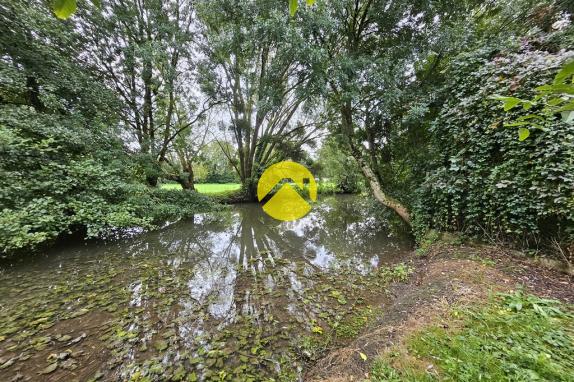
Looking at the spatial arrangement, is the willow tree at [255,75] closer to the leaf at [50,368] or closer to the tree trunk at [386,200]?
the tree trunk at [386,200]

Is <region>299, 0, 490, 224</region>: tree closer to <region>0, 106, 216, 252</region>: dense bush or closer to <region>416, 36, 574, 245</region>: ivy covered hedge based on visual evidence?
<region>416, 36, 574, 245</region>: ivy covered hedge

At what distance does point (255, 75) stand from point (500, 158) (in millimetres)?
6539

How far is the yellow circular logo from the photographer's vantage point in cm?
1241

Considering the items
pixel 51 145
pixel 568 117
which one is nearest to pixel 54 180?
pixel 51 145

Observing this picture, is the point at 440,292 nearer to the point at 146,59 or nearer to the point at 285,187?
the point at 146,59

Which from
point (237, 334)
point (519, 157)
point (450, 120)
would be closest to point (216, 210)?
point (237, 334)

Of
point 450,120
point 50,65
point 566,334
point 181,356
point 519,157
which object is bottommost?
point 181,356

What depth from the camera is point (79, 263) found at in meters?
4.32

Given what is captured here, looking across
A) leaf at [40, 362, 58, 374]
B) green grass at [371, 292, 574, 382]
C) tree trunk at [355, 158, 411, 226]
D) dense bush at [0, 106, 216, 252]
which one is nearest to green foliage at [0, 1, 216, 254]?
dense bush at [0, 106, 216, 252]

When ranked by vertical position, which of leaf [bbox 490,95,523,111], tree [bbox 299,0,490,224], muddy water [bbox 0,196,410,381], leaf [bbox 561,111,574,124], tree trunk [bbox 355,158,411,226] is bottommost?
muddy water [bbox 0,196,410,381]

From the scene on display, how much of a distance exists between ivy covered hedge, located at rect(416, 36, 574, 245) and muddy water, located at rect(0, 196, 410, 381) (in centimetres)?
146

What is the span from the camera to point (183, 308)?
3102 mm

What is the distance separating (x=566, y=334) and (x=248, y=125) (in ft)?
37.4

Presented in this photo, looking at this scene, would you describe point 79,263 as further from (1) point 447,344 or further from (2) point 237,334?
(1) point 447,344
